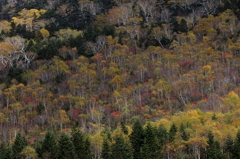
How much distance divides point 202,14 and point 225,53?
23.6 meters

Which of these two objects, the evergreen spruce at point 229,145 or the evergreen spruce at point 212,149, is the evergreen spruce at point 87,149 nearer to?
the evergreen spruce at point 212,149

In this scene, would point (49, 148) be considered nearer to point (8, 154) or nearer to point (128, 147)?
point (8, 154)

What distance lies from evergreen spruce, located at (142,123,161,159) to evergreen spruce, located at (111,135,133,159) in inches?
72.3

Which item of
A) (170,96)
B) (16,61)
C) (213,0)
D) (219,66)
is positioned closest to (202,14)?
(213,0)

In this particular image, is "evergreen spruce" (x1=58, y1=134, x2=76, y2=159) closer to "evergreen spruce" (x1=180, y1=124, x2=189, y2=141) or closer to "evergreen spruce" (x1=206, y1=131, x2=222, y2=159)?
"evergreen spruce" (x1=180, y1=124, x2=189, y2=141)

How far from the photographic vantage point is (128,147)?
44094 millimetres

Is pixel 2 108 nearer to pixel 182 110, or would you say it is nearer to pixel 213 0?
pixel 182 110

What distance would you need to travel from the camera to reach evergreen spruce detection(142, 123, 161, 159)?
42.7 meters

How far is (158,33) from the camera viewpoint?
81688 mm

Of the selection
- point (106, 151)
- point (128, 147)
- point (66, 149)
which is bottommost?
point (106, 151)

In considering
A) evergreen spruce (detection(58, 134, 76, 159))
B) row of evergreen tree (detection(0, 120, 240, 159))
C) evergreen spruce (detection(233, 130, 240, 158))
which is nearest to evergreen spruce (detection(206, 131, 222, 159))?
row of evergreen tree (detection(0, 120, 240, 159))

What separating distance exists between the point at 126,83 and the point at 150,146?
77.8 feet

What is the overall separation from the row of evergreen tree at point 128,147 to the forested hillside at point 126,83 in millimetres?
121

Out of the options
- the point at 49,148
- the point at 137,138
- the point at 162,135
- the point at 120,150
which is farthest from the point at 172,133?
the point at 49,148
